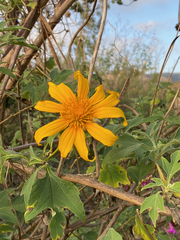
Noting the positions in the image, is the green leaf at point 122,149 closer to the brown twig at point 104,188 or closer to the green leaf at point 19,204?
the brown twig at point 104,188

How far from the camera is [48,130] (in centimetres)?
49

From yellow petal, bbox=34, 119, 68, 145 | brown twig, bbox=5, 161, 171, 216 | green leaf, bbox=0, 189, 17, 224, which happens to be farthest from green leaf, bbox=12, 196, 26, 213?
yellow petal, bbox=34, 119, 68, 145

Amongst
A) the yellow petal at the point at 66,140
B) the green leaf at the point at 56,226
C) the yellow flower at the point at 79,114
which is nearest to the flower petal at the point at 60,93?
the yellow flower at the point at 79,114

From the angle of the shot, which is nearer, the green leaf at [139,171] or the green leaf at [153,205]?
the green leaf at [153,205]

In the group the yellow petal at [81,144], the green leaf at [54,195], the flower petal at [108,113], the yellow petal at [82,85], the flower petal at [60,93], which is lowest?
the green leaf at [54,195]

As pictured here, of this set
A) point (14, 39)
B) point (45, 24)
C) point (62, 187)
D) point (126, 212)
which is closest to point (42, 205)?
point (62, 187)

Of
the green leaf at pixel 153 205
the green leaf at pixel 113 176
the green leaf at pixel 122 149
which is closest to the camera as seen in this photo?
the green leaf at pixel 153 205

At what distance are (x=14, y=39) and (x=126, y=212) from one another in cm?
174

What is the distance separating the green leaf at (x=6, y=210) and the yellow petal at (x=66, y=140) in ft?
0.93

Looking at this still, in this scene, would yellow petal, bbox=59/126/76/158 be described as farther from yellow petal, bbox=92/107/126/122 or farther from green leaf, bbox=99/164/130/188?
green leaf, bbox=99/164/130/188

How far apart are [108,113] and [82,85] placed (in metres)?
0.12

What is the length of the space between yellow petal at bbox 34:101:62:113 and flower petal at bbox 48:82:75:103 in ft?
0.08

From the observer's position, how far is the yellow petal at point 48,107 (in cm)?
52

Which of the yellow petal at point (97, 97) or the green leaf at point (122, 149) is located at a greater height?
the yellow petal at point (97, 97)
